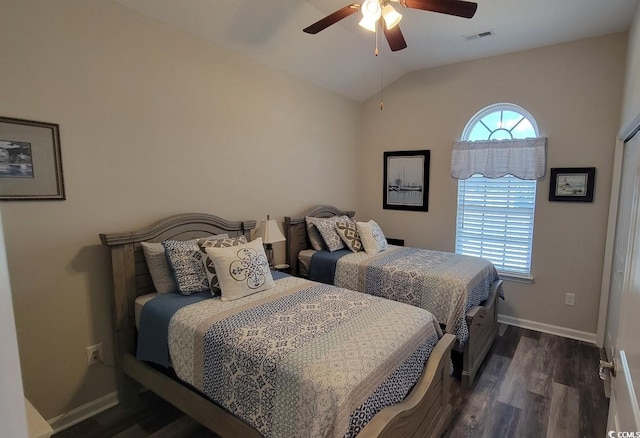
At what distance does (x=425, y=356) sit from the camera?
5.99ft

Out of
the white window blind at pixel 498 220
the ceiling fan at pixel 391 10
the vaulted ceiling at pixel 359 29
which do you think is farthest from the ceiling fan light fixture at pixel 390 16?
the white window blind at pixel 498 220

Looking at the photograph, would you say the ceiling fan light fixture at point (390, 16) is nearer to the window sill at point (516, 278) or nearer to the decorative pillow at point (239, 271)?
the decorative pillow at point (239, 271)

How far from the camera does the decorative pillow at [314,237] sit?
11.8 ft

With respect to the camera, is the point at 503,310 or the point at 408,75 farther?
the point at 408,75

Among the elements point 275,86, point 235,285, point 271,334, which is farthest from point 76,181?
point 275,86

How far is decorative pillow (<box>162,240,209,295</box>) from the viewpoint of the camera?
87.4 inches

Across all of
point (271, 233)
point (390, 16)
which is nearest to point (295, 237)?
point (271, 233)

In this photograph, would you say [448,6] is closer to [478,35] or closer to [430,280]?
[478,35]

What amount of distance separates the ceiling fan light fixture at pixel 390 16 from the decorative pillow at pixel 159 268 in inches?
82.1

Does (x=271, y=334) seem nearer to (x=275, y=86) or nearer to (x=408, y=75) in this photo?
(x=275, y=86)

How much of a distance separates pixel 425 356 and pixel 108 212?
222cm

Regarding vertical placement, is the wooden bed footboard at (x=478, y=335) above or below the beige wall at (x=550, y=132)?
below

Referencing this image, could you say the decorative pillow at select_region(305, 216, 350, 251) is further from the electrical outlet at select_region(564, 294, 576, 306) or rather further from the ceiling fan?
the electrical outlet at select_region(564, 294, 576, 306)

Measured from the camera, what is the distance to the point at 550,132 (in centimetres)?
330
